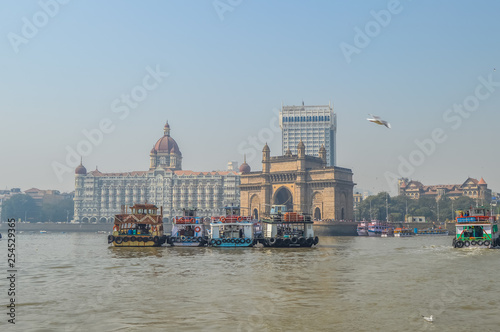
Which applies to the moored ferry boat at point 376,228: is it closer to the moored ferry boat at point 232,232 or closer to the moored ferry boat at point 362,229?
the moored ferry boat at point 362,229

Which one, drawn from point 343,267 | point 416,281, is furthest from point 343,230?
point 416,281

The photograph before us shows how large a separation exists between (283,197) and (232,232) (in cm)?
8116

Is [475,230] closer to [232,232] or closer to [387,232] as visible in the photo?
[232,232]

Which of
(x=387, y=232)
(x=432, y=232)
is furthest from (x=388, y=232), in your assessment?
(x=432, y=232)

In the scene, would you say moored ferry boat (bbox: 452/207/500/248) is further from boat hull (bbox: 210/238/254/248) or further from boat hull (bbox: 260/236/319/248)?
boat hull (bbox: 210/238/254/248)

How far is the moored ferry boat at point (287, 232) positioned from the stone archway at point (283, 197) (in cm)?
7369

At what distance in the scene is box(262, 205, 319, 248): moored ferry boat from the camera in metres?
63.6

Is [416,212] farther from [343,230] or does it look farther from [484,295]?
[484,295]

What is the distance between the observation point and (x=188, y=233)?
68.8 meters

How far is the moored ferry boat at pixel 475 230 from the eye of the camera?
6106cm

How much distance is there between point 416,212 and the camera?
562ft

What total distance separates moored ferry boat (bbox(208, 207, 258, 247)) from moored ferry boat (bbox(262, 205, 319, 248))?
227cm

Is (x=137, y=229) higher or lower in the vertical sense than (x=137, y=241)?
higher

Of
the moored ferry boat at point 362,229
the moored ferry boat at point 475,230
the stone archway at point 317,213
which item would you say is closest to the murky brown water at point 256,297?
the moored ferry boat at point 475,230
